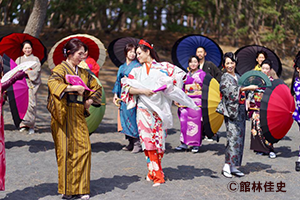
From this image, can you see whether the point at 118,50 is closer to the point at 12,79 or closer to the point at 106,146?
the point at 106,146

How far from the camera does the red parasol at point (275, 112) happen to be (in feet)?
16.3

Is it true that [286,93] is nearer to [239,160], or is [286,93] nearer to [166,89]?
[239,160]

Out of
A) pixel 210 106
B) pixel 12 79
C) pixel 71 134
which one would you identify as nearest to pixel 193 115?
pixel 210 106

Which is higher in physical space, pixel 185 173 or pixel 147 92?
pixel 147 92

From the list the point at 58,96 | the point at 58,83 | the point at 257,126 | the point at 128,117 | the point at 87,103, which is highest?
the point at 58,83

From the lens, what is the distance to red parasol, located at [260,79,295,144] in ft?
16.3

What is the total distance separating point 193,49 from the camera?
23.7 feet

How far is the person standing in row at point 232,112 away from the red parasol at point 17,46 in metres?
4.14

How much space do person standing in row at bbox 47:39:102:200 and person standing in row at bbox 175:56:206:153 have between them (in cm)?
283

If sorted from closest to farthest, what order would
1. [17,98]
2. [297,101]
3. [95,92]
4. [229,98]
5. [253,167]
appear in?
1. [95,92]
2. [229,98]
3. [297,101]
4. [253,167]
5. [17,98]

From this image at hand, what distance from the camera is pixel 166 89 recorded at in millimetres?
4715

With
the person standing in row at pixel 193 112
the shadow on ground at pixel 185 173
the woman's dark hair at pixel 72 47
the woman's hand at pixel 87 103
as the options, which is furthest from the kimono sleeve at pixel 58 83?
the person standing in row at pixel 193 112

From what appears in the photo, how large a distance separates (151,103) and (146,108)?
0.31 ft

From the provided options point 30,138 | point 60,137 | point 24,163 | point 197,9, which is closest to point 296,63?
point 60,137
